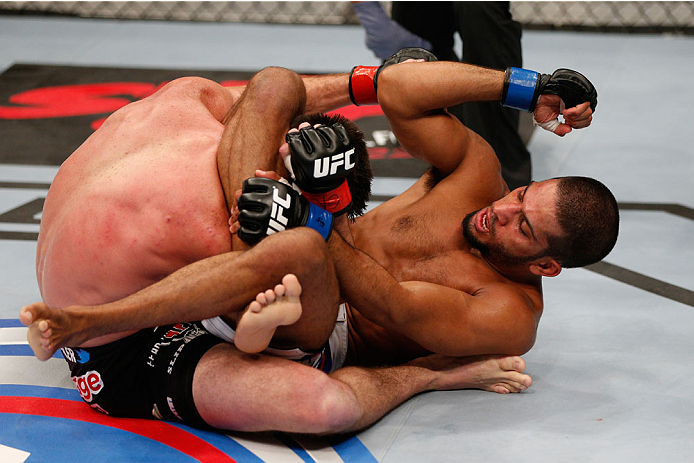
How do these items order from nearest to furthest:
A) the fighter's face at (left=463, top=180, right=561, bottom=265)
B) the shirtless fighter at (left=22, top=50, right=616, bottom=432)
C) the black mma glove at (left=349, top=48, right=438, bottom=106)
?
the shirtless fighter at (left=22, top=50, right=616, bottom=432), the fighter's face at (left=463, top=180, right=561, bottom=265), the black mma glove at (left=349, top=48, right=438, bottom=106)

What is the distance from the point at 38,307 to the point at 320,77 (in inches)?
54.4

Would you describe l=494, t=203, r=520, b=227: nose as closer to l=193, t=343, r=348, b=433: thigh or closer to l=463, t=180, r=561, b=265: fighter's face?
l=463, t=180, r=561, b=265: fighter's face

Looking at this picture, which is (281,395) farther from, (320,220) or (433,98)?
(433,98)

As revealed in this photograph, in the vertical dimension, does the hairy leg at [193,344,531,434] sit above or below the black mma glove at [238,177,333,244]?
below

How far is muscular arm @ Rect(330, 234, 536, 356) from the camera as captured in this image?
1.99 metres

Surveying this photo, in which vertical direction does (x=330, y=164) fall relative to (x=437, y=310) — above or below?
above

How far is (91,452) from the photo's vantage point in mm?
1902

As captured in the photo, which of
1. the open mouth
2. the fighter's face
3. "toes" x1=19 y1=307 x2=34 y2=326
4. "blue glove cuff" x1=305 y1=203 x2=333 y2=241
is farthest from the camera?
the open mouth

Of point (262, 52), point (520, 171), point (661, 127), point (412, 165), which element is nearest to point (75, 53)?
point (262, 52)

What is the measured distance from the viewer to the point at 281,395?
1896 millimetres

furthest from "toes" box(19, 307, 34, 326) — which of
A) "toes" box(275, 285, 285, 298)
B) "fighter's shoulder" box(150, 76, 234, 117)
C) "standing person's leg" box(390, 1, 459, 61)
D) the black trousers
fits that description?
"standing person's leg" box(390, 1, 459, 61)

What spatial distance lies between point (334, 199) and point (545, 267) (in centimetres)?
67

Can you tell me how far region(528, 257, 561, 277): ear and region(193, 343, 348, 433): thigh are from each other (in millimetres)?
680

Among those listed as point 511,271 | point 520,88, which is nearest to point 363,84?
point 520,88
